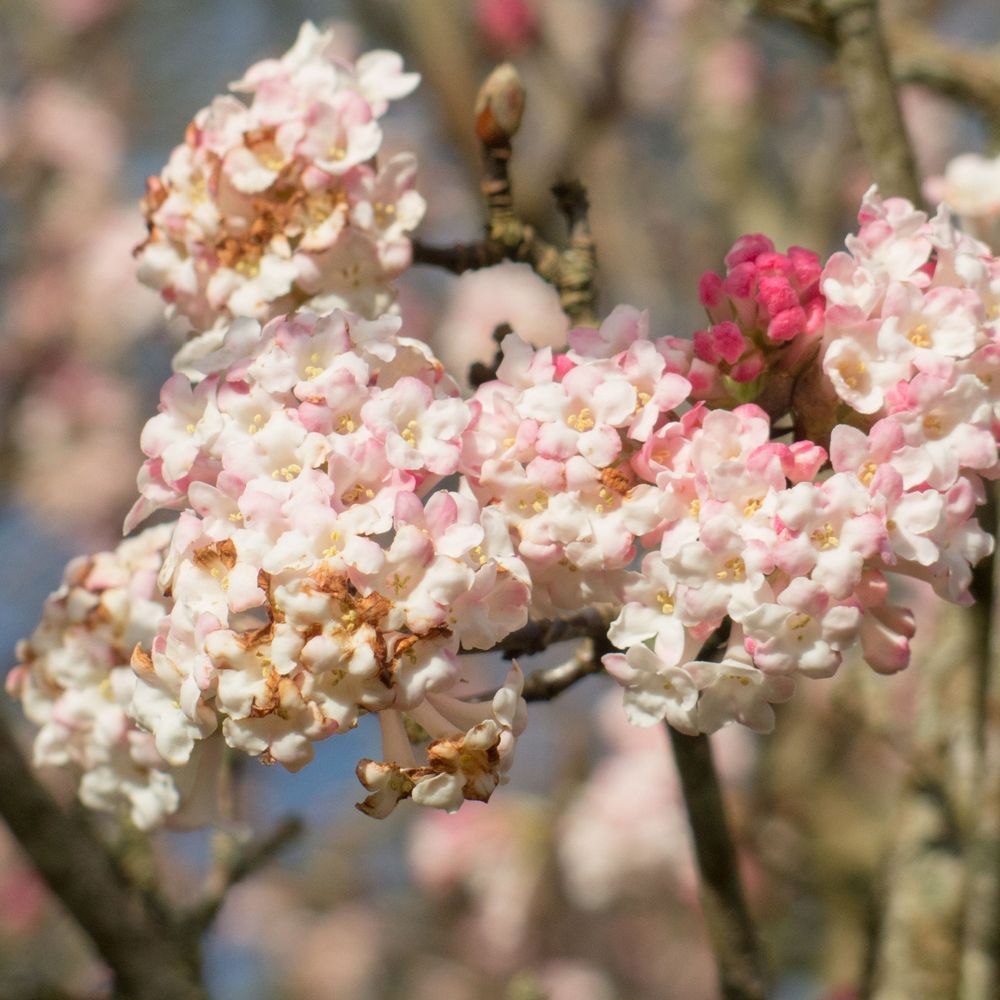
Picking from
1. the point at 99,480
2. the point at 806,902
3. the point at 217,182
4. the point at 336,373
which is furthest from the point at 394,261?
the point at 99,480

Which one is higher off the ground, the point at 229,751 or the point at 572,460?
the point at 572,460

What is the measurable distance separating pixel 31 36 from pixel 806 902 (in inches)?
225

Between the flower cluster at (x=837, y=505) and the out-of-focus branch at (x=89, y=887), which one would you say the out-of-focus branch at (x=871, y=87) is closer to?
the flower cluster at (x=837, y=505)

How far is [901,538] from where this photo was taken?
49.6 inches

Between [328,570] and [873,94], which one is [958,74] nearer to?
[873,94]

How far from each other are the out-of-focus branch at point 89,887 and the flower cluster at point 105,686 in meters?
0.10

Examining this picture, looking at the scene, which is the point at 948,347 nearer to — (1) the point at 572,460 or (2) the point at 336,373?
(1) the point at 572,460

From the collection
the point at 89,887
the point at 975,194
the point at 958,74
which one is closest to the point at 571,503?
the point at 89,887

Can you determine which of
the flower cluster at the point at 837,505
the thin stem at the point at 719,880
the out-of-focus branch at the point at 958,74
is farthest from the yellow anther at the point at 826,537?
the out-of-focus branch at the point at 958,74

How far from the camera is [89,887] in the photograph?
1.82 meters

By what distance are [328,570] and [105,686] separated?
1.97 feet

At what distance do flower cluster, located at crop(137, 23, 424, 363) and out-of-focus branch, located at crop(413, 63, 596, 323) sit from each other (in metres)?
0.15

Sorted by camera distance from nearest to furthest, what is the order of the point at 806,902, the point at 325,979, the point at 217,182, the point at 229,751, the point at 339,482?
the point at 339,482
the point at 217,182
the point at 229,751
the point at 806,902
the point at 325,979

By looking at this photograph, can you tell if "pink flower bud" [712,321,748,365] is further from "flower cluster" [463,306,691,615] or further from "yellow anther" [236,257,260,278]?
"yellow anther" [236,257,260,278]
